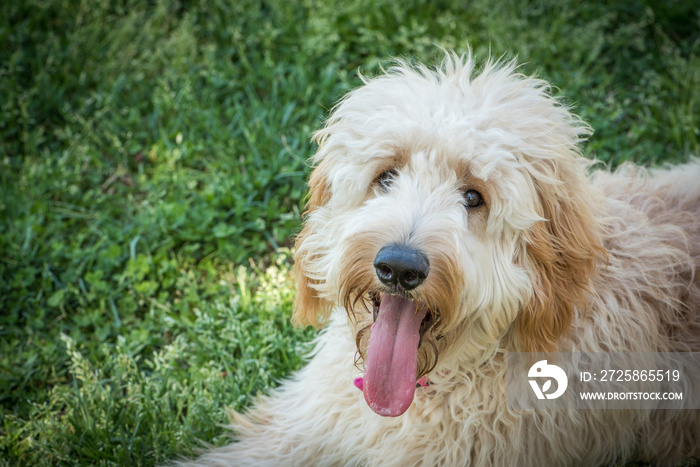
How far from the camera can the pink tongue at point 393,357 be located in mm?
2412

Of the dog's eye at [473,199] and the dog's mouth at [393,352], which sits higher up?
the dog's eye at [473,199]

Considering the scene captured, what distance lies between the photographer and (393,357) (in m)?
2.43

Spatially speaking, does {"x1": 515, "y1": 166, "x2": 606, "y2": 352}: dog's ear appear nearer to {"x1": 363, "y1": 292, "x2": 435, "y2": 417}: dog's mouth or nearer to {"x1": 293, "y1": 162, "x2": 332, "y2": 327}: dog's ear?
{"x1": 363, "y1": 292, "x2": 435, "y2": 417}: dog's mouth

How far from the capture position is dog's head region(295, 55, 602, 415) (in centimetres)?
230

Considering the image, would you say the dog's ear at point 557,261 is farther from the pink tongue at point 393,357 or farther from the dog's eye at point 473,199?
the pink tongue at point 393,357

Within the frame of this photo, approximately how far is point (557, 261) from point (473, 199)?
0.39 metres

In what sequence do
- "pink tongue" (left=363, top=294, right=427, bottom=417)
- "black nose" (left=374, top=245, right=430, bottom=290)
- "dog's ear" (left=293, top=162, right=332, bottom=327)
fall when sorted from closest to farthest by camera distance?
"black nose" (left=374, top=245, right=430, bottom=290)
"pink tongue" (left=363, top=294, right=427, bottom=417)
"dog's ear" (left=293, top=162, right=332, bottom=327)

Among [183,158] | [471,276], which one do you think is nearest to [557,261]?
[471,276]

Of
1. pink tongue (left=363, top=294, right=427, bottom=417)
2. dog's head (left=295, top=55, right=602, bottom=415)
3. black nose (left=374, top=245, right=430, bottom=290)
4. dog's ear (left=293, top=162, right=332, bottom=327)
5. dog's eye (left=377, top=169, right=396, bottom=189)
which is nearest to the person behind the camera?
black nose (left=374, top=245, right=430, bottom=290)

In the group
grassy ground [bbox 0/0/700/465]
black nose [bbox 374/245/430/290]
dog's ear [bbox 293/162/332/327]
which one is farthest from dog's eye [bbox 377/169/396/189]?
grassy ground [bbox 0/0/700/465]

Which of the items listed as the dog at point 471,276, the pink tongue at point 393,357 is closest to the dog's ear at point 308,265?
the dog at point 471,276

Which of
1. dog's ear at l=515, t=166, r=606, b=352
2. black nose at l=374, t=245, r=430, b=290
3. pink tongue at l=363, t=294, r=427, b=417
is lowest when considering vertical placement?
pink tongue at l=363, t=294, r=427, b=417

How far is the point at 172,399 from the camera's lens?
3352 millimetres

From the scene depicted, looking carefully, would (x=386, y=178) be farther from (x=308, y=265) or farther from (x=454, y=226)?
(x=308, y=265)
